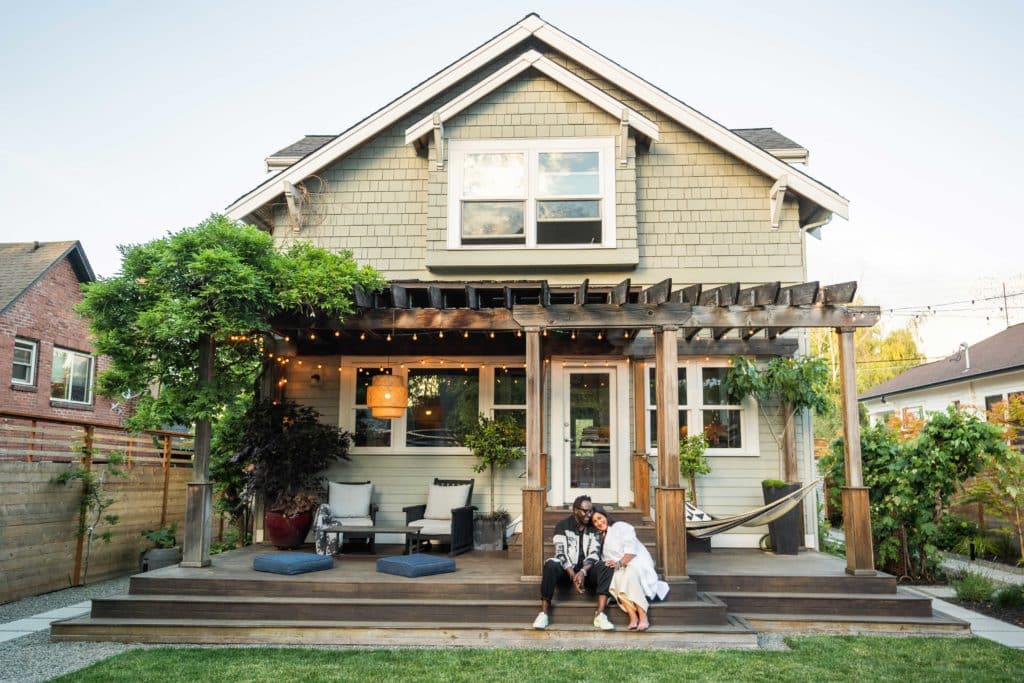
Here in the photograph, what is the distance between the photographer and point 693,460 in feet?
28.4

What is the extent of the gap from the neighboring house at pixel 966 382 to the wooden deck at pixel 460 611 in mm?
6883

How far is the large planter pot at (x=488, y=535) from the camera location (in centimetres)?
843

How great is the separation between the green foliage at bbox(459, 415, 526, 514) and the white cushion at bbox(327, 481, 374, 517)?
1.40 m

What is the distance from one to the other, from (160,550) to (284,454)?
2101mm

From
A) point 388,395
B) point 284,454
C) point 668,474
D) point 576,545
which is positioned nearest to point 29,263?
point 284,454

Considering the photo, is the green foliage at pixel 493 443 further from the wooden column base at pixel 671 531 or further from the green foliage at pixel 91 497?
the green foliage at pixel 91 497

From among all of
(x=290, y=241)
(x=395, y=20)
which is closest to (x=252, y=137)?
(x=395, y=20)

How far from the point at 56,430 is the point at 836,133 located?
17.6 m

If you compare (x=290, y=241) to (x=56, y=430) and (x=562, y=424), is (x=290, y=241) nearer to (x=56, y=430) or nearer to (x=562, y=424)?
(x=562, y=424)

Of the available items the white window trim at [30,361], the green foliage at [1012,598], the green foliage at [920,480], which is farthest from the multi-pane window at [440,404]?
the white window trim at [30,361]

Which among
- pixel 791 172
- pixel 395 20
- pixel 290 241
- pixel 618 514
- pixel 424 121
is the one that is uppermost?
pixel 395 20

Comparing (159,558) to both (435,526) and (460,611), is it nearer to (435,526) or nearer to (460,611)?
(435,526)

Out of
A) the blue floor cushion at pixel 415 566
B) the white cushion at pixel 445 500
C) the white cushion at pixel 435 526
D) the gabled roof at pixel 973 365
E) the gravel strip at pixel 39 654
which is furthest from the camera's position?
the gabled roof at pixel 973 365

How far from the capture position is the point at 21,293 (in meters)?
14.6
